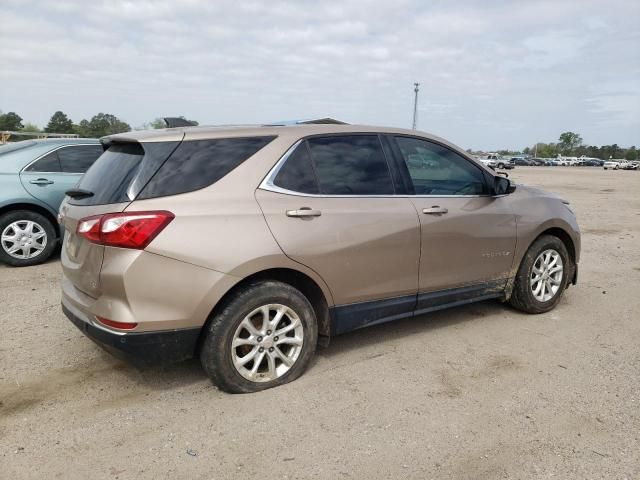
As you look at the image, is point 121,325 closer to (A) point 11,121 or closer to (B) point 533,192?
(B) point 533,192

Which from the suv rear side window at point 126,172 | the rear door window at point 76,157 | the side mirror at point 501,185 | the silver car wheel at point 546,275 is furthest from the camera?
the rear door window at point 76,157

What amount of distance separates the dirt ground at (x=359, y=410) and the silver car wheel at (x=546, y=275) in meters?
0.36

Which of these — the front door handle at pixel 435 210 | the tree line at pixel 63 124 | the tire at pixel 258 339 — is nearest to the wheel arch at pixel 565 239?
the front door handle at pixel 435 210

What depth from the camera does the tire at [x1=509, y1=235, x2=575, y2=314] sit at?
482cm

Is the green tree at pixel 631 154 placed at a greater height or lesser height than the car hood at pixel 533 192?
greater

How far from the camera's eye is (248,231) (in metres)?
3.19

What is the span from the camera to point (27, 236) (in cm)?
654

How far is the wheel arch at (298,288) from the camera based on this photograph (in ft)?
10.5

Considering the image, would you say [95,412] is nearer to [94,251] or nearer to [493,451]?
[94,251]

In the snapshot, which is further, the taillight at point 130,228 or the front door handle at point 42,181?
the front door handle at point 42,181

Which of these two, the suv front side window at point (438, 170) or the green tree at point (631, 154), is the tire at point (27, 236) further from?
the green tree at point (631, 154)

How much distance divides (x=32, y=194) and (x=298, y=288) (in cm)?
467

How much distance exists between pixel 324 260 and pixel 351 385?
862 mm

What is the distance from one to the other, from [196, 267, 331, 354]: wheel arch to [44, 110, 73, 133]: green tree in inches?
2186
